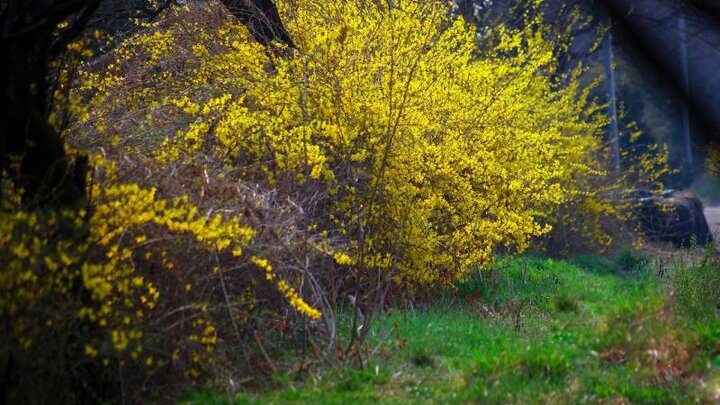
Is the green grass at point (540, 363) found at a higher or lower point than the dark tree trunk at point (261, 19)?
lower

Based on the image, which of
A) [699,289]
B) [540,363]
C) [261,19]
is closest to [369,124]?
[261,19]

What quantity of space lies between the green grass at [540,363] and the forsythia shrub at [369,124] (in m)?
1.30

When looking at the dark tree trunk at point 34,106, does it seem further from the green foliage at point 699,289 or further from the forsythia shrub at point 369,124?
the green foliage at point 699,289

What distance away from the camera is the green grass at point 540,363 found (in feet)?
18.5

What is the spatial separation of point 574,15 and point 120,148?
45.6 ft

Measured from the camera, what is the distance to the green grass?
18.5ft

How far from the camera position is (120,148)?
7.25m

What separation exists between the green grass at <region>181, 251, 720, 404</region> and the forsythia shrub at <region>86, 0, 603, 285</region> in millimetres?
1297

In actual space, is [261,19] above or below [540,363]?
above

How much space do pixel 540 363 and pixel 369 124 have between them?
155 inches

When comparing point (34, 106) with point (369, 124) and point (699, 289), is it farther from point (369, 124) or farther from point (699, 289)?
point (699, 289)

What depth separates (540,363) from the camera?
595 cm

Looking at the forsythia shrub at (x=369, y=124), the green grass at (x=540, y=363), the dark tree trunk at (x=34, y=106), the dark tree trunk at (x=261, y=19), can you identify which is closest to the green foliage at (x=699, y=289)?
the green grass at (x=540, y=363)

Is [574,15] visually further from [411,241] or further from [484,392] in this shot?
[484,392]
